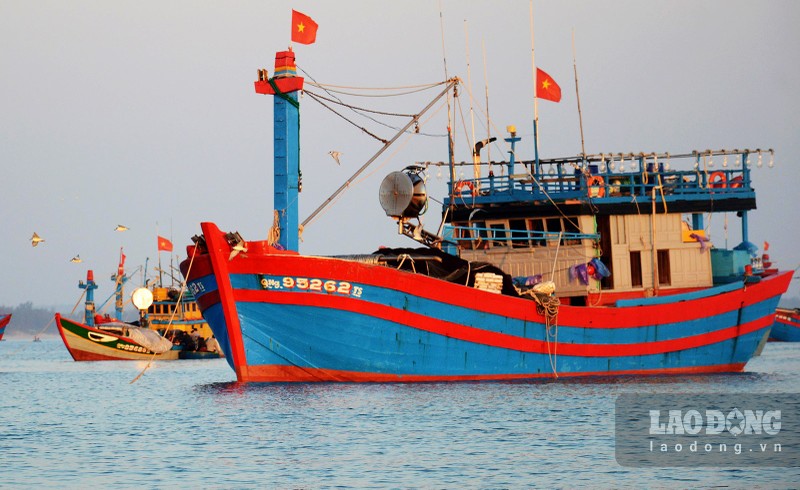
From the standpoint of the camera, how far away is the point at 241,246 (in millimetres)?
28750

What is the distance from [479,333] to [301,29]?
10.1 meters

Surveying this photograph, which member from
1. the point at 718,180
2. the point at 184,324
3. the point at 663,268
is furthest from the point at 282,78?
the point at 184,324

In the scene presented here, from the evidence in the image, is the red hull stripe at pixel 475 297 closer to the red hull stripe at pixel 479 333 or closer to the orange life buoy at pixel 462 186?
the red hull stripe at pixel 479 333

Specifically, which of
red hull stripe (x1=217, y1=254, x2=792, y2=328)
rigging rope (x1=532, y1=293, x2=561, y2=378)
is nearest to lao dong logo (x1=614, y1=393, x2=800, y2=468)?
rigging rope (x1=532, y1=293, x2=561, y2=378)

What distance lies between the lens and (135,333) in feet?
212

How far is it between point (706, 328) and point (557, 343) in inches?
233

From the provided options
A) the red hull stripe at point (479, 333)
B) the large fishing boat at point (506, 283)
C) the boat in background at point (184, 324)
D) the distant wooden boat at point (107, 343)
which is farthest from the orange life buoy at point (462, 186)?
the boat in background at point (184, 324)

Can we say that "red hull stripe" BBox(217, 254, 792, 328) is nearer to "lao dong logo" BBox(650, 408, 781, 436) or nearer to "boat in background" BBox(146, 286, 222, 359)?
"lao dong logo" BBox(650, 408, 781, 436)

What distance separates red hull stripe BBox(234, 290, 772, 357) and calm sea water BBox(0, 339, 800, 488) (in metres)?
1.05

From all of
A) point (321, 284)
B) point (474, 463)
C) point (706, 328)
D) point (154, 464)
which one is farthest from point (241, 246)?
point (706, 328)

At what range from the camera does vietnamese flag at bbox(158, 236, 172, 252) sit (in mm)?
69312

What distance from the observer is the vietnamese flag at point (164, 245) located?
69312 mm

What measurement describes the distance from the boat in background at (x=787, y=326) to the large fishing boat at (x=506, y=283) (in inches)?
1968

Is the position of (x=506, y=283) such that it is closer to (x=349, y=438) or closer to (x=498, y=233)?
(x=498, y=233)
